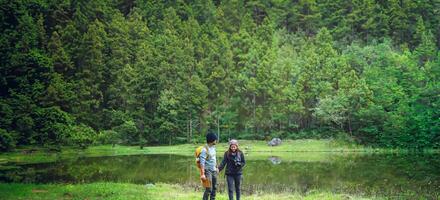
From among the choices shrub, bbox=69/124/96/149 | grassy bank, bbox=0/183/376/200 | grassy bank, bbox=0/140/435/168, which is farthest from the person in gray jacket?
shrub, bbox=69/124/96/149

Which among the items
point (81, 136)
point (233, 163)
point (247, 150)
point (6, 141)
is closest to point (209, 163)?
point (233, 163)

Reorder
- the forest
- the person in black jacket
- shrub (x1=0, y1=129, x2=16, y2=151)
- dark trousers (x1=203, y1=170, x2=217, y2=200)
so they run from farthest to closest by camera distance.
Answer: the forest, shrub (x1=0, y1=129, x2=16, y2=151), the person in black jacket, dark trousers (x1=203, y1=170, x2=217, y2=200)


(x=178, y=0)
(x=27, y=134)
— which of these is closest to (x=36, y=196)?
(x=27, y=134)

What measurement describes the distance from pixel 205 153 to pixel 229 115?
58948 mm

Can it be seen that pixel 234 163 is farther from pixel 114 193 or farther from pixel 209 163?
pixel 114 193

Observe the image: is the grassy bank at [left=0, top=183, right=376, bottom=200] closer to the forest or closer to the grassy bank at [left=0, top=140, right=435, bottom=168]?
the grassy bank at [left=0, top=140, right=435, bottom=168]

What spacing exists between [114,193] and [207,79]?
189 feet

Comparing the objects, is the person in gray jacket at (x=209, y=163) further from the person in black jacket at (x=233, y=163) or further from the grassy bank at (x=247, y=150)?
the grassy bank at (x=247, y=150)

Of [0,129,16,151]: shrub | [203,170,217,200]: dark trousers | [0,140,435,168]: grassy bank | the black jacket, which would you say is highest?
the black jacket

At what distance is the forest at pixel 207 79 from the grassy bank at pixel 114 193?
3639 cm

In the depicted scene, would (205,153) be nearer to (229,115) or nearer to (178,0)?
(229,115)

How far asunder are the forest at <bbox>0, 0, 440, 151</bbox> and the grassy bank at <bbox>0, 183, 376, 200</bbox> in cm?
3639

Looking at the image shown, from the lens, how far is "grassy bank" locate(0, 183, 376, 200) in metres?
19.0

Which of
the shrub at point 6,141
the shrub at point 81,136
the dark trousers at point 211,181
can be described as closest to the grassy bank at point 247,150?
the shrub at point 6,141
